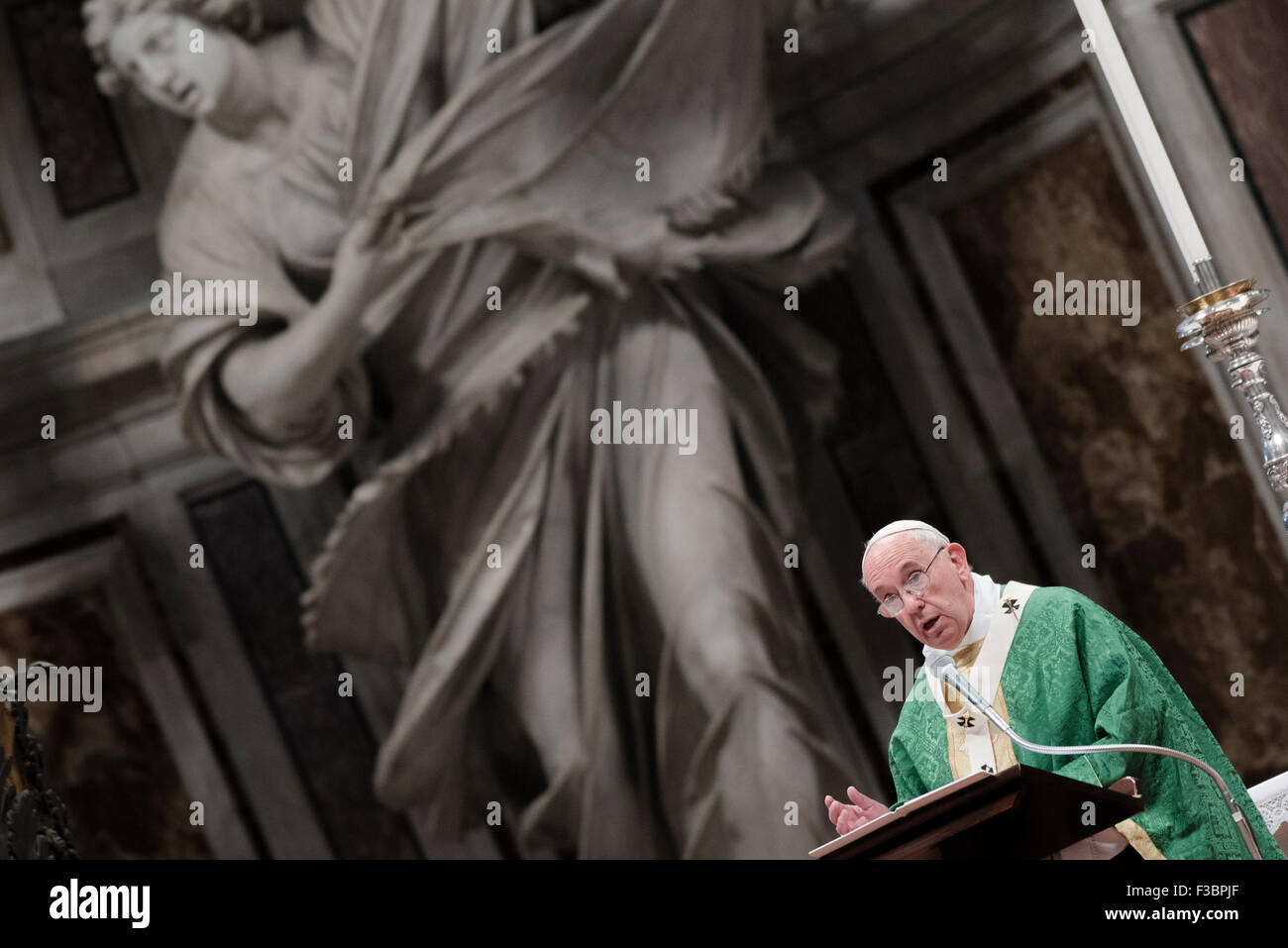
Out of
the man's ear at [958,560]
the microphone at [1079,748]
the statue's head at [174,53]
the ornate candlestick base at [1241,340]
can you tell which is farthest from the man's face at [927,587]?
the statue's head at [174,53]

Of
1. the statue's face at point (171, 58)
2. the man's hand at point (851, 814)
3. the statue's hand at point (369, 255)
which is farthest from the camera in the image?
the statue's face at point (171, 58)

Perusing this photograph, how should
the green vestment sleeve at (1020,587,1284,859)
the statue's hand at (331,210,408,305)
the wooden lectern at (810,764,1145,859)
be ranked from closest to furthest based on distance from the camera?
the wooden lectern at (810,764,1145,859) < the green vestment sleeve at (1020,587,1284,859) < the statue's hand at (331,210,408,305)

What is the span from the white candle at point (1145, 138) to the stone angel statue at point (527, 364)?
2.25m

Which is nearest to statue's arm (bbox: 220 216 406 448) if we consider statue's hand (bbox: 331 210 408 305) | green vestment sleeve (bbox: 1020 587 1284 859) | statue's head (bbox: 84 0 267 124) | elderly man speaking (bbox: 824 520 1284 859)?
statue's hand (bbox: 331 210 408 305)

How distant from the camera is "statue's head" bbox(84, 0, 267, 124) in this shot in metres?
4.88

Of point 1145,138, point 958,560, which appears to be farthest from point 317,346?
point 1145,138

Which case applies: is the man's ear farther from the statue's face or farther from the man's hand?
the statue's face

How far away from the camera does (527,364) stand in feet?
15.5

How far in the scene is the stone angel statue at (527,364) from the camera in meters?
4.59

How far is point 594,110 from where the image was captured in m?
4.69

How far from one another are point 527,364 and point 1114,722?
2.51 meters

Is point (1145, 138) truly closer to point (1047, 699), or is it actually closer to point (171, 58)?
point (1047, 699)

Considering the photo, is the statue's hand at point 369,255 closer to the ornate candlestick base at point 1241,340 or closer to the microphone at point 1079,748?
the microphone at point 1079,748
